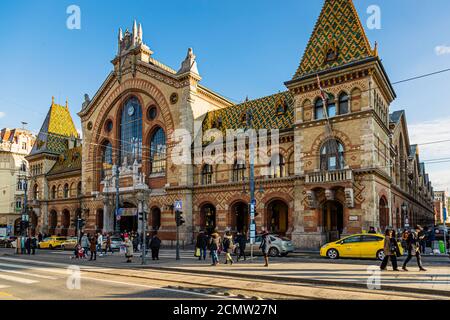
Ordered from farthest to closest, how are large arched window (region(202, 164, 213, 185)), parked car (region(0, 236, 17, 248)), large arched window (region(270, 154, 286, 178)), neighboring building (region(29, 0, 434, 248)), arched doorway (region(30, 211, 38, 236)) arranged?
arched doorway (region(30, 211, 38, 236)) → parked car (region(0, 236, 17, 248)) → large arched window (region(202, 164, 213, 185)) → large arched window (region(270, 154, 286, 178)) → neighboring building (region(29, 0, 434, 248))

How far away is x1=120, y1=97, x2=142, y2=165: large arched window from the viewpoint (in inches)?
1631

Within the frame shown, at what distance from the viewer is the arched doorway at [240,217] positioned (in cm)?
3378

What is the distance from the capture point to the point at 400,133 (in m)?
42.1

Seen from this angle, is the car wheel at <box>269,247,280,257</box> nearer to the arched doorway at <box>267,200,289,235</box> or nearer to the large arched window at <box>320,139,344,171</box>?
the large arched window at <box>320,139,344,171</box>

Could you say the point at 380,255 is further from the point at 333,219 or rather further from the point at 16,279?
the point at 16,279

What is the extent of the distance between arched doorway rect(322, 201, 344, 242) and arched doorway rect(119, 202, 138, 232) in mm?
20605

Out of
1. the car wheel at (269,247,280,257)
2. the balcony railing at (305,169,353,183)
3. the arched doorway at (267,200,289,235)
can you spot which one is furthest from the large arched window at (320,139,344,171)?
the car wheel at (269,247,280,257)

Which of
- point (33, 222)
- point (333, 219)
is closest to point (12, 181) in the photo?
point (33, 222)

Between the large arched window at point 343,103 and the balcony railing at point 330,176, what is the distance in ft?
15.2

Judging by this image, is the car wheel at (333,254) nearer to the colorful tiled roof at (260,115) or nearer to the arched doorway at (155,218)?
the colorful tiled roof at (260,115)

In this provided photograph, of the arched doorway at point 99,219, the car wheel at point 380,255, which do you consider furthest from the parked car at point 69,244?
the car wheel at point 380,255

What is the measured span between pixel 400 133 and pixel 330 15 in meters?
17.9

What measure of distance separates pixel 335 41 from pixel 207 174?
51.1 feet
